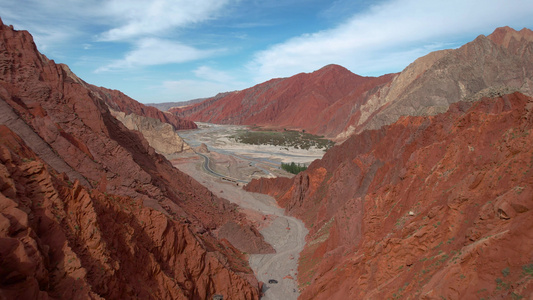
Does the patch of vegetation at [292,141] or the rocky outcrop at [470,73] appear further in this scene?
→ the patch of vegetation at [292,141]

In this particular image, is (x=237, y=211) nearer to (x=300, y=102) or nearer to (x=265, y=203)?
(x=265, y=203)

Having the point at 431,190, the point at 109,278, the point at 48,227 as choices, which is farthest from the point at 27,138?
the point at 431,190

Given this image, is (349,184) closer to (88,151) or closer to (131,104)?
(88,151)

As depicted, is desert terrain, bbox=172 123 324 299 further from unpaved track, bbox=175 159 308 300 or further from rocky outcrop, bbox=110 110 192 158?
rocky outcrop, bbox=110 110 192 158

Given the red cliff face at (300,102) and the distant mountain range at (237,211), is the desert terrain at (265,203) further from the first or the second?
the red cliff face at (300,102)

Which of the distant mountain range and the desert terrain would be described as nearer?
the distant mountain range

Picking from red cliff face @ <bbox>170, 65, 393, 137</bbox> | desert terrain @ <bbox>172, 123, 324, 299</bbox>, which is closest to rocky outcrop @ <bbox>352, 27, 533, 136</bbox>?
desert terrain @ <bbox>172, 123, 324, 299</bbox>

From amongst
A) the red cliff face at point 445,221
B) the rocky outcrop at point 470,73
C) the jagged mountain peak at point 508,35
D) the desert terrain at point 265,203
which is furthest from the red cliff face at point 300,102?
the red cliff face at point 445,221
